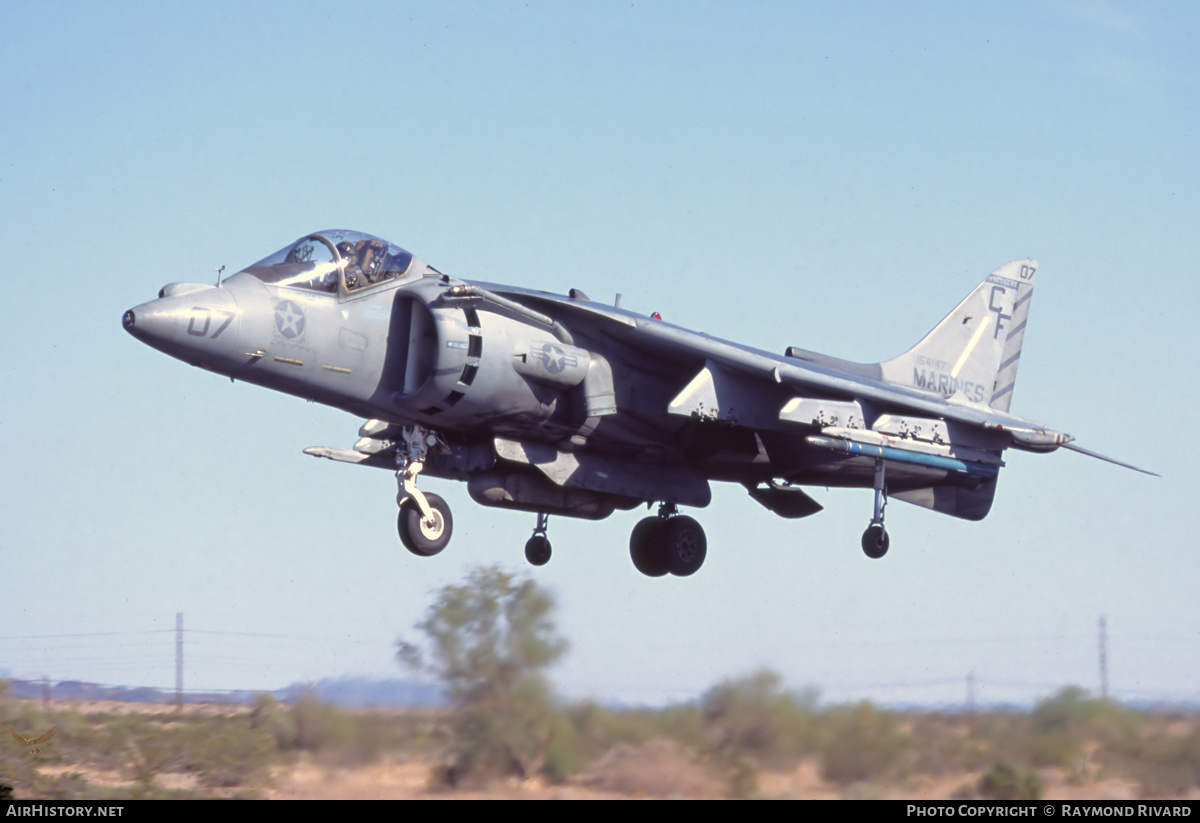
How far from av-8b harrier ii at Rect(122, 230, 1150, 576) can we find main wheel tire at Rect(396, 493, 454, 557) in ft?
0.05

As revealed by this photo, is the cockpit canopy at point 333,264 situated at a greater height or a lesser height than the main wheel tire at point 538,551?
greater

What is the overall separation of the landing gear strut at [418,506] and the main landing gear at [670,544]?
10.4ft

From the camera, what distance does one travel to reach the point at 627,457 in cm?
1485

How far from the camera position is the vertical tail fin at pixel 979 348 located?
58.3 ft

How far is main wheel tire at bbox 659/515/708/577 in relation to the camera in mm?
15820

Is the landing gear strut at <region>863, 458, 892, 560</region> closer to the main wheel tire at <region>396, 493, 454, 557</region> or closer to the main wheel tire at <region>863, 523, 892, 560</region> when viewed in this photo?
the main wheel tire at <region>863, 523, 892, 560</region>

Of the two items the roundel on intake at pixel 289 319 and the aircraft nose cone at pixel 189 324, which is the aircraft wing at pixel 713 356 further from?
the aircraft nose cone at pixel 189 324

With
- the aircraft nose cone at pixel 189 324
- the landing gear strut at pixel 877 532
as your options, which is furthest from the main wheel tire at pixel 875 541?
the aircraft nose cone at pixel 189 324

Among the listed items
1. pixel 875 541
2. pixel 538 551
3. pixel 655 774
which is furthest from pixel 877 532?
pixel 655 774

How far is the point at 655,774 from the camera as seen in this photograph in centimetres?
1162

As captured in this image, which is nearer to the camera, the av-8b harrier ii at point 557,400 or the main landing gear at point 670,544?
the av-8b harrier ii at point 557,400

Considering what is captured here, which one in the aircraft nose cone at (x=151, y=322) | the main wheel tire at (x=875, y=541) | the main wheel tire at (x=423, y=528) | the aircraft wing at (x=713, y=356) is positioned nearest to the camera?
the aircraft nose cone at (x=151, y=322)

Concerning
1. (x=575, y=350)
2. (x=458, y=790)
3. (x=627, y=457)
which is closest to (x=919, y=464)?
(x=627, y=457)
